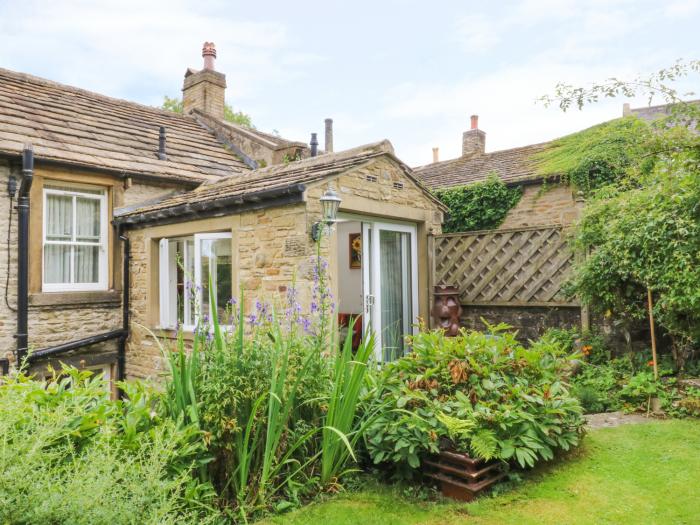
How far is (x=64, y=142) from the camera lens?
8609 mm

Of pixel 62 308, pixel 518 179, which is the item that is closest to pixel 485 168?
pixel 518 179

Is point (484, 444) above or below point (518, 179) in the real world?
below

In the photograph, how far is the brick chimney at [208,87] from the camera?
44.8ft

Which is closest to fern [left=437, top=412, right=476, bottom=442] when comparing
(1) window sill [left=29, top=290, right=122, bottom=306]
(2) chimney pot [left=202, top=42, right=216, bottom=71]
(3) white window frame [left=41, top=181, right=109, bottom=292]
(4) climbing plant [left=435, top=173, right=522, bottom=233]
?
(1) window sill [left=29, top=290, right=122, bottom=306]

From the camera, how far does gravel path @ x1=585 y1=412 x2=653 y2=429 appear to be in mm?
4922

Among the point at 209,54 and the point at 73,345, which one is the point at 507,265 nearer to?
the point at 73,345

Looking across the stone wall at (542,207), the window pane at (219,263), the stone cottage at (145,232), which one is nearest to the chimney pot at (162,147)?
the stone cottage at (145,232)

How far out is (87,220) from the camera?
28.3ft

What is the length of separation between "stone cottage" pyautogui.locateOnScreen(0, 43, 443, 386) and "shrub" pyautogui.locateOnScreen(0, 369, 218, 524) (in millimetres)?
3191

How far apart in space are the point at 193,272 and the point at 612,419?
5.86 meters

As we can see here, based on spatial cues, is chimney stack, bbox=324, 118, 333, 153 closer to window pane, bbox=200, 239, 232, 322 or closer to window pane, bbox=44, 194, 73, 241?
window pane, bbox=44, 194, 73, 241

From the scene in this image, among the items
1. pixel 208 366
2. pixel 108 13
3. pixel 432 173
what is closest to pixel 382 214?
pixel 208 366

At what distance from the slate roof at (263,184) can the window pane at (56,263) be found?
0.98m

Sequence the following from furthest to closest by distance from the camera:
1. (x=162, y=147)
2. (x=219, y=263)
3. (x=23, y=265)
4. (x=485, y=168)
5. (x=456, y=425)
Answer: (x=485, y=168)
(x=162, y=147)
(x=23, y=265)
(x=219, y=263)
(x=456, y=425)
